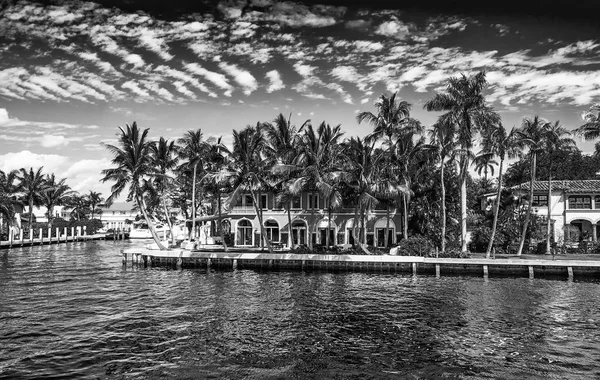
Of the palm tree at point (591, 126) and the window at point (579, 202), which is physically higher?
the palm tree at point (591, 126)

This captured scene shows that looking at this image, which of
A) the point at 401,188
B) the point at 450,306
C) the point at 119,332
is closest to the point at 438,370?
the point at 450,306

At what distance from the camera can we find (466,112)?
122 feet

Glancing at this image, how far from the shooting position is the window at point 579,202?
47094 millimetres

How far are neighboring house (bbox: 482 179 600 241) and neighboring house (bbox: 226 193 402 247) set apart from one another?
52.3 ft

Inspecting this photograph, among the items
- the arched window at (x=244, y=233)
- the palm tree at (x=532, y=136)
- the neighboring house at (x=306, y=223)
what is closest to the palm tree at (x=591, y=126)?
the palm tree at (x=532, y=136)

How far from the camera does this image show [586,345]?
52.4ft

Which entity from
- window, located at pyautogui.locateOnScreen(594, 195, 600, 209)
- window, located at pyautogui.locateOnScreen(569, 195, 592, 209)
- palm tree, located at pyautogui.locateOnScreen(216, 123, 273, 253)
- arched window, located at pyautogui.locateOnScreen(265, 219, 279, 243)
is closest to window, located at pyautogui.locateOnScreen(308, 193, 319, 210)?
arched window, located at pyautogui.locateOnScreen(265, 219, 279, 243)

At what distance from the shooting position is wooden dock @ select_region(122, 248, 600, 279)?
32.8 m

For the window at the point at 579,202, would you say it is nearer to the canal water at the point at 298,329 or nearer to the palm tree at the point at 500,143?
the palm tree at the point at 500,143

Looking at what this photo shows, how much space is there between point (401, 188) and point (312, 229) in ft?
42.2

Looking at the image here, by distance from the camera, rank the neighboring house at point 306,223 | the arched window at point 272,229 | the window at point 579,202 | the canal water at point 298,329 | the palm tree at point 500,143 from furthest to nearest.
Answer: the arched window at point 272,229
the neighboring house at point 306,223
the window at point 579,202
the palm tree at point 500,143
the canal water at point 298,329

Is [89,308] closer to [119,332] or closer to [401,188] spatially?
[119,332]

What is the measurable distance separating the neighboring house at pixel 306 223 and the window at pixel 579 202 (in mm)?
20142

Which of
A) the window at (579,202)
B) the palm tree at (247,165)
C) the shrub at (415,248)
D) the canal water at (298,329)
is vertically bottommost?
the canal water at (298,329)
